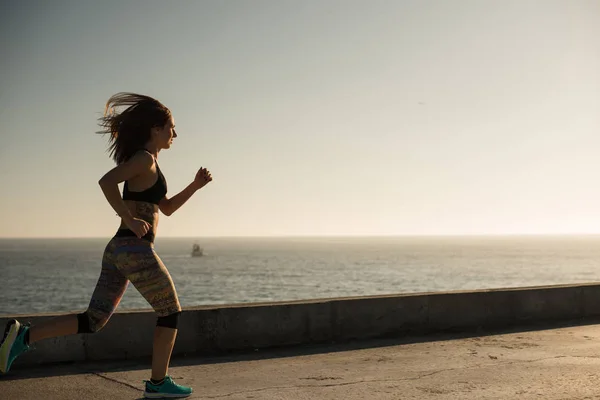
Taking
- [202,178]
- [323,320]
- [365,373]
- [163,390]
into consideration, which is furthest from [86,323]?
[323,320]

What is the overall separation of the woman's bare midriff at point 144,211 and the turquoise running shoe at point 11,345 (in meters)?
0.83

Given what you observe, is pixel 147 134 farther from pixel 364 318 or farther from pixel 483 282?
pixel 483 282

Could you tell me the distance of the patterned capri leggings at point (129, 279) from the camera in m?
4.29

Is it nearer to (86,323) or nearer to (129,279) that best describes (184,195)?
(129,279)

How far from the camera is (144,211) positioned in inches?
172

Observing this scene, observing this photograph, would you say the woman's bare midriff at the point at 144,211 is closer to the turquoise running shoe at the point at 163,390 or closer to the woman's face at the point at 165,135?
the woman's face at the point at 165,135

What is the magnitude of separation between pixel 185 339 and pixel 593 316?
17.1ft

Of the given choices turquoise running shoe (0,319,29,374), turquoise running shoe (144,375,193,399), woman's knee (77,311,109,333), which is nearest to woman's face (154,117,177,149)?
woman's knee (77,311,109,333)

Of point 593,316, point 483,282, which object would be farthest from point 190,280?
point 593,316

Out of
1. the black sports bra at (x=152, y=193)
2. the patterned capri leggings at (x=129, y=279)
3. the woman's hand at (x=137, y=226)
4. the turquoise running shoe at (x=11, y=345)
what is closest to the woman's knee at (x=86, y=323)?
the patterned capri leggings at (x=129, y=279)

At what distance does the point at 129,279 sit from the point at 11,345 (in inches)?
29.6

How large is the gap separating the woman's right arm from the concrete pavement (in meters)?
1.25

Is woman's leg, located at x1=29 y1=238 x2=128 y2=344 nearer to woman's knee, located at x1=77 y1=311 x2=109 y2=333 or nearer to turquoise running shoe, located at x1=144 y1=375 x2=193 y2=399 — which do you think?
woman's knee, located at x1=77 y1=311 x2=109 y2=333

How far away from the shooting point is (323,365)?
5.84 m
